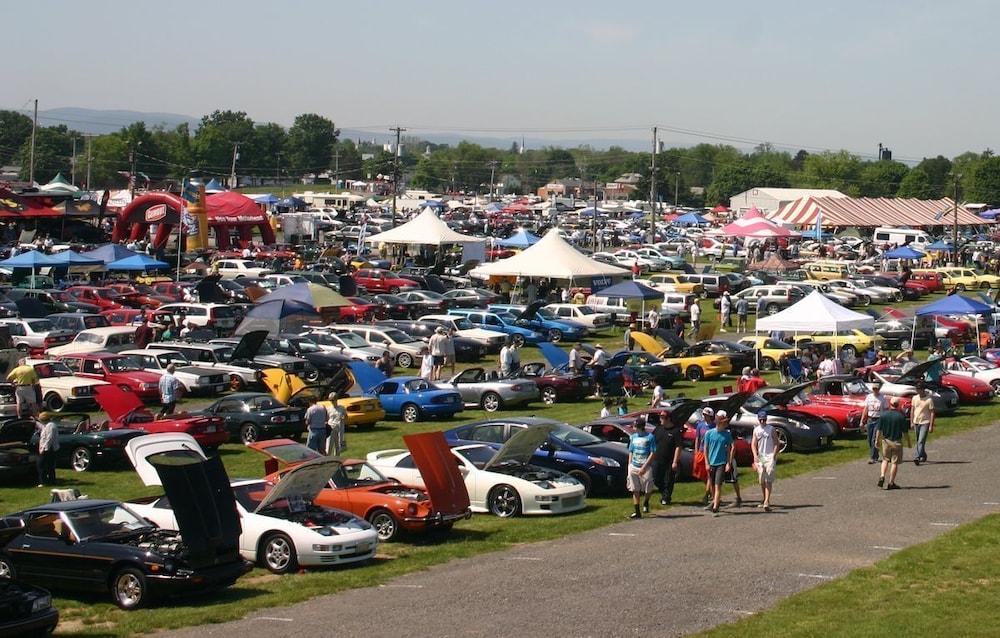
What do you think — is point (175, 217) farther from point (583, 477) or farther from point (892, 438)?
point (892, 438)

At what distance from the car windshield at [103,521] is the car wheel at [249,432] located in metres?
11.3

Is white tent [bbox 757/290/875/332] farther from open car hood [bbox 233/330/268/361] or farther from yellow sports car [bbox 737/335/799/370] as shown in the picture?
open car hood [bbox 233/330/268/361]

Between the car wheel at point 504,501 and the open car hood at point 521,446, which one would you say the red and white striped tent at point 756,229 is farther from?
the car wheel at point 504,501

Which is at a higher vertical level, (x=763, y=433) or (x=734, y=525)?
(x=763, y=433)

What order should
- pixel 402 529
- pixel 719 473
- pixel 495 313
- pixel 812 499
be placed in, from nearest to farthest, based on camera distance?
pixel 402 529
pixel 719 473
pixel 812 499
pixel 495 313

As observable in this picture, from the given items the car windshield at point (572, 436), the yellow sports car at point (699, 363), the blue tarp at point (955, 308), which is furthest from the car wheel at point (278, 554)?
the blue tarp at point (955, 308)

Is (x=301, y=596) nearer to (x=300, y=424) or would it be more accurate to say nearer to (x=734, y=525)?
(x=734, y=525)

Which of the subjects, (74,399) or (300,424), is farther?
(74,399)

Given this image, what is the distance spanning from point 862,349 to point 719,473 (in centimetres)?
2213

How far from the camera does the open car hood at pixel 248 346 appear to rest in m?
35.2

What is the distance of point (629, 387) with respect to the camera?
33219mm

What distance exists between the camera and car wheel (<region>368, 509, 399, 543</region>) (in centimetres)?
1773

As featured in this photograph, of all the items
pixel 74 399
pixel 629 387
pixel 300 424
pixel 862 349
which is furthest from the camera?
pixel 862 349

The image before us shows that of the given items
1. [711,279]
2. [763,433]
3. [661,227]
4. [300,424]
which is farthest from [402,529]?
[661,227]
